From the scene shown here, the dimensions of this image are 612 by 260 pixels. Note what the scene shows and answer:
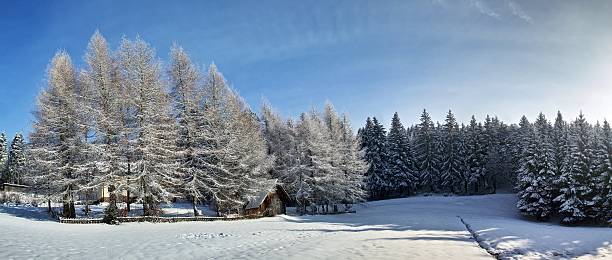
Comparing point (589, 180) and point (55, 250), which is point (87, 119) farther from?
point (589, 180)

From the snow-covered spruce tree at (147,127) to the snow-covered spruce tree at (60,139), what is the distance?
3.42 metres

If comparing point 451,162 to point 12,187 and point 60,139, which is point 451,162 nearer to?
point 60,139

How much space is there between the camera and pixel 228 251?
1497 cm

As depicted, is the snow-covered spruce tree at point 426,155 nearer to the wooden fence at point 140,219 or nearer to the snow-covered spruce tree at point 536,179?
the snow-covered spruce tree at point 536,179

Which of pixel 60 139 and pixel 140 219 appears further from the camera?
pixel 60 139

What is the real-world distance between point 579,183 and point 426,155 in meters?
33.1

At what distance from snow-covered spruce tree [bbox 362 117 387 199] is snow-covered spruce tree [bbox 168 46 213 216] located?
42.1 m

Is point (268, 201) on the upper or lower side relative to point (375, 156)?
lower

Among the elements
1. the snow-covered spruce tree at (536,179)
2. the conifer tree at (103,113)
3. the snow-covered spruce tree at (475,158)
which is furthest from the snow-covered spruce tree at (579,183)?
the conifer tree at (103,113)

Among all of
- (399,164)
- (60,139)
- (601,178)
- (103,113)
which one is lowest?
(601,178)

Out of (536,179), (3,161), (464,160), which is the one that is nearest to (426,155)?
(464,160)

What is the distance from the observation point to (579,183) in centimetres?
4572

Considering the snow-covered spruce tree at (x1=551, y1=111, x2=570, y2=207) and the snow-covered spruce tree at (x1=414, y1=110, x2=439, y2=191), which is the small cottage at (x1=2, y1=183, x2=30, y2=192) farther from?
the snow-covered spruce tree at (x1=551, y1=111, x2=570, y2=207)

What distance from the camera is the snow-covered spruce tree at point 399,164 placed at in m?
73.0
